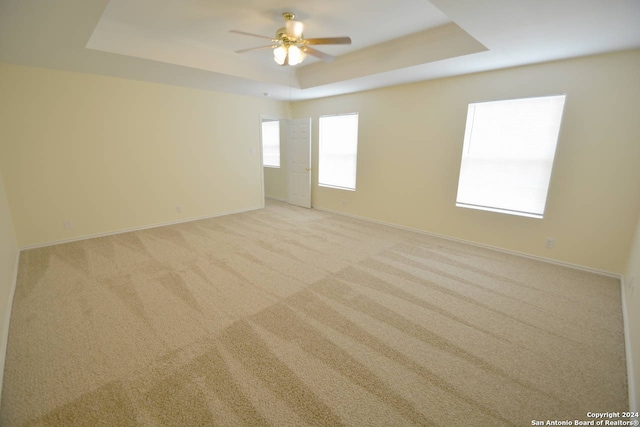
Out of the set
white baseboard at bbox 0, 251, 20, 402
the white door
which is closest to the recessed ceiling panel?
the white door

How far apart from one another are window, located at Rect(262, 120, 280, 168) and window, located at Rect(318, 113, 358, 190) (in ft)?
5.60

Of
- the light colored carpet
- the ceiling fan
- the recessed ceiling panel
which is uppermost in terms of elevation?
the recessed ceiling panel

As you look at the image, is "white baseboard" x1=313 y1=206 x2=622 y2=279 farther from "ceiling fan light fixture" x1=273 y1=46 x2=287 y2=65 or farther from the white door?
"ceiling fan light fixture" x1=273 y1=46 x2=287 y2=65

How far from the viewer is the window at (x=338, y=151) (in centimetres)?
534

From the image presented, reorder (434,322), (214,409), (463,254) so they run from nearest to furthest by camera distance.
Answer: (214,409) < (434,322) < (463,254)

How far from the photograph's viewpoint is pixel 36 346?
188 centimetres

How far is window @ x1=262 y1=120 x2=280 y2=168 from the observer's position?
709cm

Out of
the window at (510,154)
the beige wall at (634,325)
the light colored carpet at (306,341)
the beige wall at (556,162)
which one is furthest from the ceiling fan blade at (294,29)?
the beige wall at (634,325)

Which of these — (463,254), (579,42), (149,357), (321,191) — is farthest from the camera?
(321,191)

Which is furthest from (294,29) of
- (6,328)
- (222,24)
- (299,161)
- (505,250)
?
(505,250)

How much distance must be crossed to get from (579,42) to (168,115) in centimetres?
551

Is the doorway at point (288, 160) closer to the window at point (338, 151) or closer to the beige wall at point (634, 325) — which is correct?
the window at point (338, 151)

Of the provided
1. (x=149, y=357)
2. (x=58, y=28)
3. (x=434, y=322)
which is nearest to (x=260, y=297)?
(x=149, y=357)

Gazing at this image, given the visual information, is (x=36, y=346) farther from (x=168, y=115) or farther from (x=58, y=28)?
(x=168, y=115)
